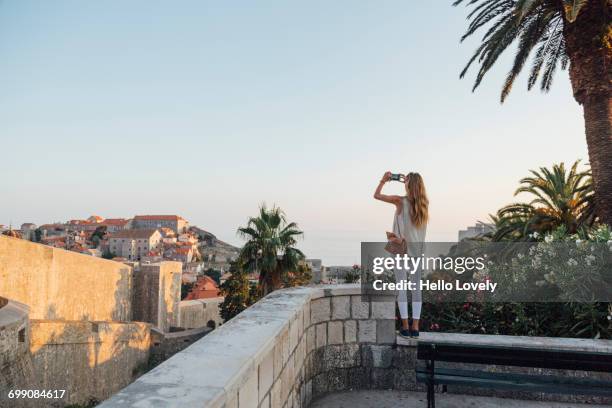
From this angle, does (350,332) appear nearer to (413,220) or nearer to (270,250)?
(413,220)

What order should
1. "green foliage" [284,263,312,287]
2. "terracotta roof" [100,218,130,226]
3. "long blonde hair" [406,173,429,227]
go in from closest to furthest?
"long blonde hair" [406,173,429,227] < "green foliage" [284,263,312,287] < "terracotta roof" [100,218,130,226]

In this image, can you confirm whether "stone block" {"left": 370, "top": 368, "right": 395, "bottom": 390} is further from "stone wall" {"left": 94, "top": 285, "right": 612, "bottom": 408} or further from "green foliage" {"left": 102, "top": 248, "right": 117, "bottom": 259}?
"green foliage" {"left": 102, "top": 248, "right": 117, "bottom": 259}

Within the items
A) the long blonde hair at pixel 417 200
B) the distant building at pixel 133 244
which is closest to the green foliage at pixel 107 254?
the distant building at pixel 133 244

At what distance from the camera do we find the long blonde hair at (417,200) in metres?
4.11

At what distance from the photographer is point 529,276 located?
18.0ft

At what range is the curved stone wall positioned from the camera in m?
1.56

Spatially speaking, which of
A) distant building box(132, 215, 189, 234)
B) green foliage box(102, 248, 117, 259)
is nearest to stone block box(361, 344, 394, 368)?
green foliage box(102, 248, 117, 259)

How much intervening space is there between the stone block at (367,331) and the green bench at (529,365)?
3.25ft

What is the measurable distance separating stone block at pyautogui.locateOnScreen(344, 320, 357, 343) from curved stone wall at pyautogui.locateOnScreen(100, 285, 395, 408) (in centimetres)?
1

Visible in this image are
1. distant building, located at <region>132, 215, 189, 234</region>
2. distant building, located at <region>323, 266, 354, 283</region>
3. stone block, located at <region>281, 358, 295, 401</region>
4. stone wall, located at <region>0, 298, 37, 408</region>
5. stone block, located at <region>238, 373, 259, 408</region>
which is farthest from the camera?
distant building, located at <region>132, 215, 189, 234</region>

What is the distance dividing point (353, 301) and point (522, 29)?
9.70 meters

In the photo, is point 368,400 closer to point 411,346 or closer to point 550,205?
point 411,346

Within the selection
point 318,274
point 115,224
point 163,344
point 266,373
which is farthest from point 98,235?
point 266,373
